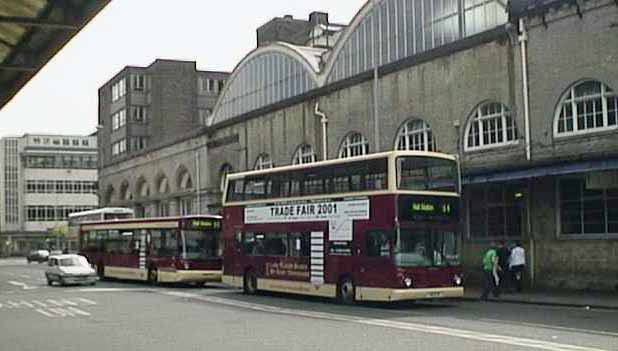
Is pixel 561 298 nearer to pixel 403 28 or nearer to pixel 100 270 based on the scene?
pixel 403 28

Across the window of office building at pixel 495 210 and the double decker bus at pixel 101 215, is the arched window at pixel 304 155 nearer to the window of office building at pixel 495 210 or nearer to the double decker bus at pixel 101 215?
the window of office building at pixel 495 210

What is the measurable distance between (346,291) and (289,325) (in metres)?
6.46

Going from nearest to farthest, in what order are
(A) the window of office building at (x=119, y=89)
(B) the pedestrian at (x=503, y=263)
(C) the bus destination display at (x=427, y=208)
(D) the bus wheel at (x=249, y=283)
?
(C) the bus destination display at (x=427, y=208) < (B) the pedestrian at (x=503, y=263) < (D) the bus wheel at (x=249, y=283) < (A) the window of office building at (x=119, y=89)

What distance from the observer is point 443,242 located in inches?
961

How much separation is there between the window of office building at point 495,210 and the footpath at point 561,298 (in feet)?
A: 9.24

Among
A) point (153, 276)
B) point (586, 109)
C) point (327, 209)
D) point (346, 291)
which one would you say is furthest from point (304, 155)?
point (346, 291)

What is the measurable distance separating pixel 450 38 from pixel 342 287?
1279cm

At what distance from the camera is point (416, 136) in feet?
117

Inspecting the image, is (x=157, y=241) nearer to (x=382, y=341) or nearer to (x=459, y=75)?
(x=459, y=75)

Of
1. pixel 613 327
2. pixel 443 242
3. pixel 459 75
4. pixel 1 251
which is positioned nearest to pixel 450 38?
pixel 459 75

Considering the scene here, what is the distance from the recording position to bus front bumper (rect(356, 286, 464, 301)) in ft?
77.3

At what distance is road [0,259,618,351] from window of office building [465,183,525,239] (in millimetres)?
5187

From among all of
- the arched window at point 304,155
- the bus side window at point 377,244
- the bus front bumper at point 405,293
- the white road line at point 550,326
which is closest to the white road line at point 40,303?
the bus front bumper at point 405,293

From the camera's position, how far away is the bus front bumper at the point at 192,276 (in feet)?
118
